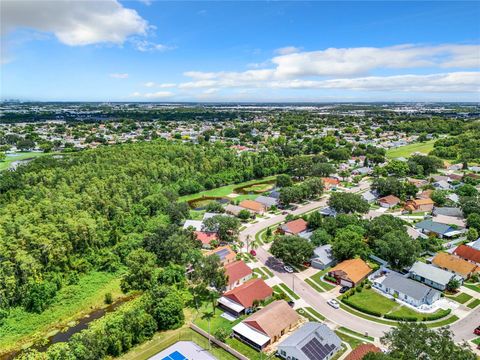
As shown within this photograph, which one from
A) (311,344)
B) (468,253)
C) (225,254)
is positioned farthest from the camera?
(225,254)

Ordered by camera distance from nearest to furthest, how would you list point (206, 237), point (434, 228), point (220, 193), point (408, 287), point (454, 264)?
point (408, 287), point (454, 264), point (206, 237), point (434, 228), point (220, 193)

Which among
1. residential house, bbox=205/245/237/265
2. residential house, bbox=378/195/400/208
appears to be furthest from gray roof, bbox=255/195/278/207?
residential house, bbox=205/245/237/265

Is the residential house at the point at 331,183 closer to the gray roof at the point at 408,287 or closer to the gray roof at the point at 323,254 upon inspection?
the gray roof at the point at 323,254

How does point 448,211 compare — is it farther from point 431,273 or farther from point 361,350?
point 361,350

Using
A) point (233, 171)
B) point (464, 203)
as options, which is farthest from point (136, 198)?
point (464, 203)

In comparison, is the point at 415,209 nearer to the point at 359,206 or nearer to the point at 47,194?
the point at 359,206

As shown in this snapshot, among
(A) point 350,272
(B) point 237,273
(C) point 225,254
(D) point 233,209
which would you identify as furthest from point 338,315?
(D) point 233,209
